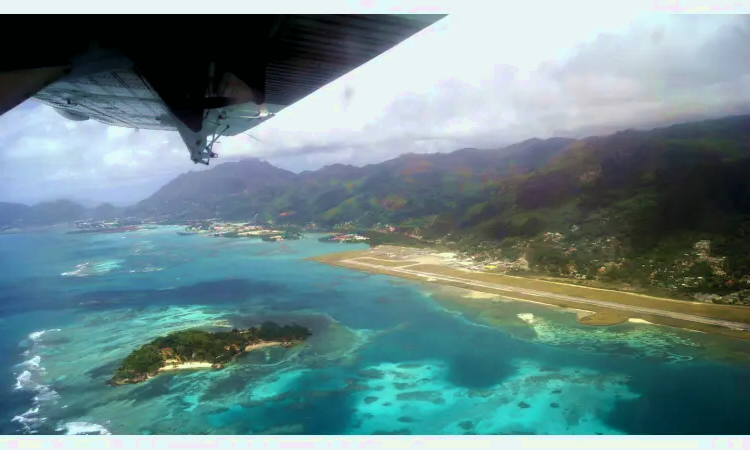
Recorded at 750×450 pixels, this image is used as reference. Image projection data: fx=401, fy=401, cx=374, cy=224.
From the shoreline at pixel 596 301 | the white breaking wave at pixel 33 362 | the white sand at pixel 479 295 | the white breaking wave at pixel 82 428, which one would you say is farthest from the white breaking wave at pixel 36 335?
the white sand at pixel 479 295

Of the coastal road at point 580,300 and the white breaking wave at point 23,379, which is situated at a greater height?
the coastal road at point 580,300

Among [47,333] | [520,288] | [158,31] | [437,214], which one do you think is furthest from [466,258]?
[158,31]

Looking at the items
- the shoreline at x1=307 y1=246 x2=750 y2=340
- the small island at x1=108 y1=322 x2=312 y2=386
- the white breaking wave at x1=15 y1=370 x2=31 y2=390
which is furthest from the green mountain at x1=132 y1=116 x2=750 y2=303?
the white breaking wave at x1=15 y1=370 x2=31 y2=390

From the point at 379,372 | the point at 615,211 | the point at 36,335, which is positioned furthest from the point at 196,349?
the point at 615,211

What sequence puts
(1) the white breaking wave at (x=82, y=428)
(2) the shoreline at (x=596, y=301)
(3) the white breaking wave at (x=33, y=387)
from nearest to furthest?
1. (1) the white breaking wave at (x=82, y=428)
2. (3) the white breaking wave at (x=33, y=387)
3. (2) the shoreline at (x=596, y=301)

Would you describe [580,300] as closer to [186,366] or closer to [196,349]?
[196,349]

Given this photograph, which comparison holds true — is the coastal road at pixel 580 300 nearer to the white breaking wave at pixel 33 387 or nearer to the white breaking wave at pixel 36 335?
the white breaking wave at pixel 33 387
